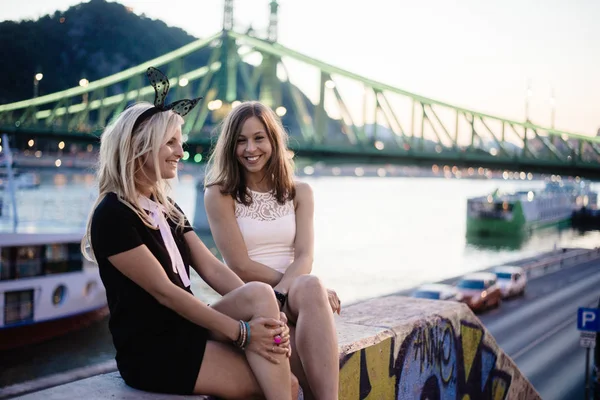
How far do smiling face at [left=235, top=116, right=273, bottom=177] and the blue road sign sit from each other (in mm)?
5340

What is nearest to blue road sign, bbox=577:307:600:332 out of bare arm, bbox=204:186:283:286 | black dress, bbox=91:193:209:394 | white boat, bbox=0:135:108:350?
bare arm, bbox=204:186:283:286

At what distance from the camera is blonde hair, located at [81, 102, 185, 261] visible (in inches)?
74.8

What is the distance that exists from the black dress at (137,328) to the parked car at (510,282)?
657 inches

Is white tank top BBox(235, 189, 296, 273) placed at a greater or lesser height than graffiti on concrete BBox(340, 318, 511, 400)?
greater

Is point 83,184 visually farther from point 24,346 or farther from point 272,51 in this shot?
point 24,346

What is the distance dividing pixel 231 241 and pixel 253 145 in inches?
14.6

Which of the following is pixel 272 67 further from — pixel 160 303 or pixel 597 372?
pixel 160 303

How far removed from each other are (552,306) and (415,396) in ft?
48.1

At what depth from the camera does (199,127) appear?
3406cm

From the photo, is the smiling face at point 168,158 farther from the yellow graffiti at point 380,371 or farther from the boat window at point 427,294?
the boat window at point 427,294

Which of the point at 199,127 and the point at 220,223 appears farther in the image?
the point at 199,127

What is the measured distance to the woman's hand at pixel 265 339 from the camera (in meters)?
1.88

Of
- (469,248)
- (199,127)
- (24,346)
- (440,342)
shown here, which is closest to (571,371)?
(440,342)

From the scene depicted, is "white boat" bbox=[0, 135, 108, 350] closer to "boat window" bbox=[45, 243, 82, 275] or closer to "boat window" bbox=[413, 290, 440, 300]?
"boat window" bbox=[45, 243, 82, 275]
